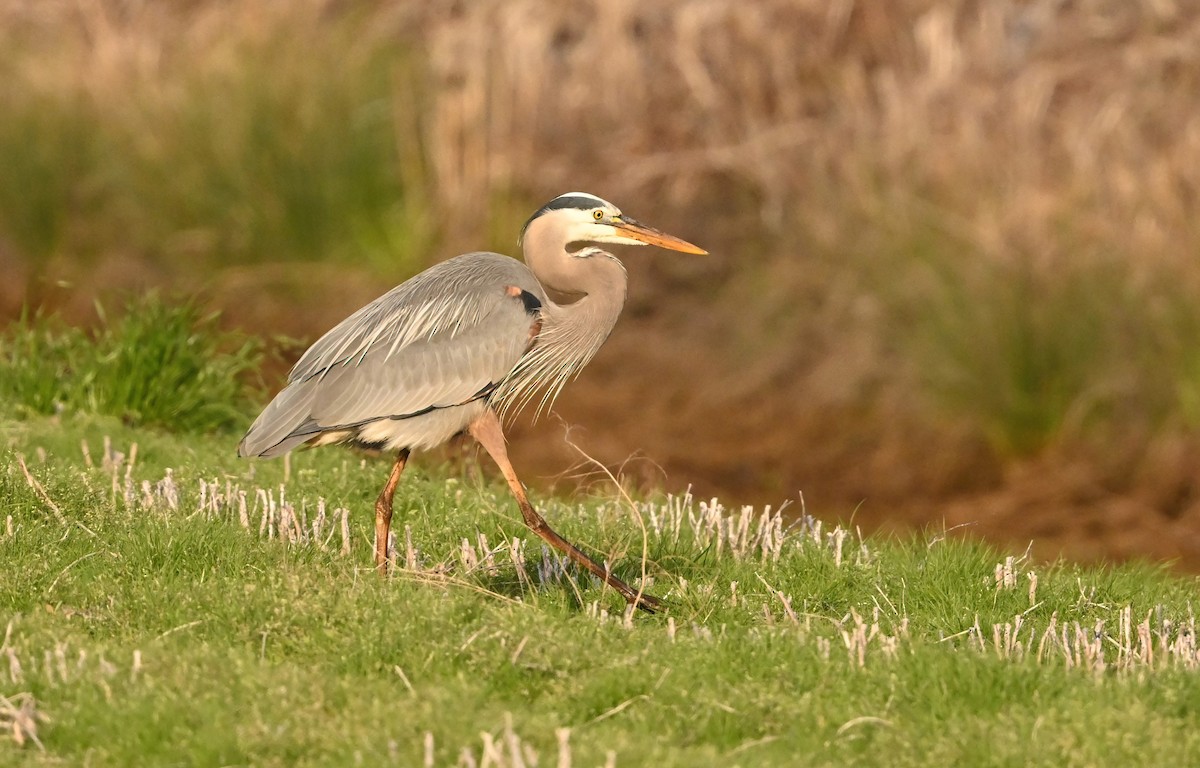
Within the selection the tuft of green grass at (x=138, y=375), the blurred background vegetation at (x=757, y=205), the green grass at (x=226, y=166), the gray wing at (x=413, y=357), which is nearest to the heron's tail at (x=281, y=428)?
the gray wing at (x=413, y=357)

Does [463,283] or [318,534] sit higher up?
[463,283]

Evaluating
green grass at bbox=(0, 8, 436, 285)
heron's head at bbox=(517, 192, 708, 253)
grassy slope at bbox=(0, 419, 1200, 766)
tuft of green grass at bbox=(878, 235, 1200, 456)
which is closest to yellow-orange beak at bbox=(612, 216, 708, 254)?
heron's head at bbox=(517, 192, 708, 253)

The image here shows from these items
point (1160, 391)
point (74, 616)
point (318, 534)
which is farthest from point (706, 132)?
point (74, 616)

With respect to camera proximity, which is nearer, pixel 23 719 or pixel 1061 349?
pixel 23 719

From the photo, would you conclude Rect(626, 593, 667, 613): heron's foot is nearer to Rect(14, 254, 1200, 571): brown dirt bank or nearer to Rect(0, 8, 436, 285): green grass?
Rect(14, 254, 1200, 571): brown dirt bank

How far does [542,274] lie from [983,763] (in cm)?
283

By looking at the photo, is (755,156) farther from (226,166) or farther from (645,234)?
(645,234)

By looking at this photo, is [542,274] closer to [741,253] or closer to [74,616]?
[74,616]

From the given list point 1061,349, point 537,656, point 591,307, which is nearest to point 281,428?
point 591,307

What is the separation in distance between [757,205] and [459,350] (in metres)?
6.92

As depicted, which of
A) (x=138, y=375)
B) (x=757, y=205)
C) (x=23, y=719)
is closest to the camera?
(x=23, y=719)

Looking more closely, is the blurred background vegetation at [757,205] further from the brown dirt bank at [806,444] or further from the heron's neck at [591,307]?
the heron's neck at [591,307]

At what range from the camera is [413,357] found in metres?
6.18

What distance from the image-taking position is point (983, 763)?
14.0ft
